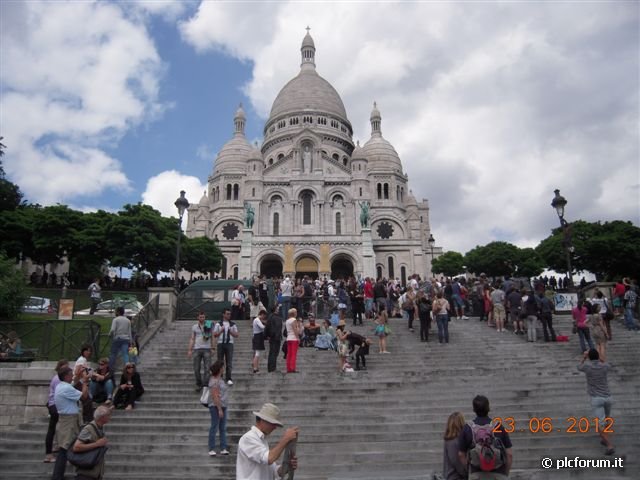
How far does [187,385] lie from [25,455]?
127 inches

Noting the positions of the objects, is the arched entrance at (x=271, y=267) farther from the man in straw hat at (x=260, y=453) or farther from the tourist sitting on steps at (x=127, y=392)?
the man in straw hat at (x=260, y=453)

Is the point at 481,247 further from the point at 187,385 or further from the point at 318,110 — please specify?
the point at 187,385

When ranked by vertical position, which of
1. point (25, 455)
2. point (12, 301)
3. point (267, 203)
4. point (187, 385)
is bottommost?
point (25, 455)

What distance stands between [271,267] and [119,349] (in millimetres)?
33945

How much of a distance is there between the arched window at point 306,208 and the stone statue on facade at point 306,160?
3394 millimetres

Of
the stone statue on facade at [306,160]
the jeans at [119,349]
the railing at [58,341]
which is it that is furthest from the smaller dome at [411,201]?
the jeans at [119,349]

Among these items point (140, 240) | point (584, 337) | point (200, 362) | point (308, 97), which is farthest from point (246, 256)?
point (308, 97)

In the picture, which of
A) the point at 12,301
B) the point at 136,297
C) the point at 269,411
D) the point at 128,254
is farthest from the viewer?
the point at 128,254

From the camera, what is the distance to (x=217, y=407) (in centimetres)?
767

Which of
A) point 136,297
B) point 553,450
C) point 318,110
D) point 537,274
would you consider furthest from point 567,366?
point 318,110

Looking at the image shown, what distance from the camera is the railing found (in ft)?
37.4

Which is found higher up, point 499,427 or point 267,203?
point 267,203

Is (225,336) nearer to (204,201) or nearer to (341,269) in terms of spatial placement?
(341,269)

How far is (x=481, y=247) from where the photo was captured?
5225cm
